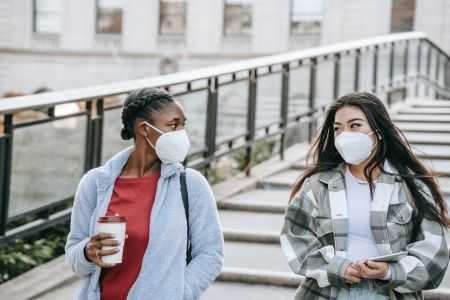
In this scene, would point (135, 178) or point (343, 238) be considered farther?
point (343, 238)

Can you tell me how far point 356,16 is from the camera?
23.4 metres

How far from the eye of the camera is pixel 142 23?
26.4 meters

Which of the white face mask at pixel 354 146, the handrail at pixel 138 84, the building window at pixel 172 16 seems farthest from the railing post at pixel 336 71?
Result: the building window at pixel 172 16

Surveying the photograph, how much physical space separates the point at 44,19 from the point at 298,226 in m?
25.8

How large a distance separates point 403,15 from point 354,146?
819 inches

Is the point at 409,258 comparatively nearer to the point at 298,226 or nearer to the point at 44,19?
the point at 298,226

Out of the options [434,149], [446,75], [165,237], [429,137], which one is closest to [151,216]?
[165,237]

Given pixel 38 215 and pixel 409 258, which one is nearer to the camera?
pixel 409 258

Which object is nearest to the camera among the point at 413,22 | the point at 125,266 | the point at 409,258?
the point at 125,266

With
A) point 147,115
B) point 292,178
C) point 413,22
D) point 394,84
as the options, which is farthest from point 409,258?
point 413,22

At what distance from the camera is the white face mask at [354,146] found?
3.17 m

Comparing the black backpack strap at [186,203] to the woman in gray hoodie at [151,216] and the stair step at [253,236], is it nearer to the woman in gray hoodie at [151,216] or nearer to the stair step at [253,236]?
the woman in gray hoodie at [151,216]

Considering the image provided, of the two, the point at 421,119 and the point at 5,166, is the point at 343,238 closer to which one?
the point at 5,166

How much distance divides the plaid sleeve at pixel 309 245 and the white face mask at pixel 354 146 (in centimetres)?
22
